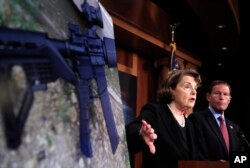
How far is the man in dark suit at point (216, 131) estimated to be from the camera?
94.9 inches

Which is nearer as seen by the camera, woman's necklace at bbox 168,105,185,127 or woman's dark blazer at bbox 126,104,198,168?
woman's dark blazer at bbox 126,104,198,168

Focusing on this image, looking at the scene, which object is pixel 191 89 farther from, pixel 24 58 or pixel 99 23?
pixel 24 58

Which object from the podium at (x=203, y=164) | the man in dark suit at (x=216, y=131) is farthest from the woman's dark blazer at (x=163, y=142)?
the man in dark suit at (x=216, y=131)

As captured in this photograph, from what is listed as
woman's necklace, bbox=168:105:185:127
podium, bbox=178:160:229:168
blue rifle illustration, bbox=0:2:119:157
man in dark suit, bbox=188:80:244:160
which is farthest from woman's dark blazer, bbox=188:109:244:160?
blue rifle illustration, bbox=0:2:119:157

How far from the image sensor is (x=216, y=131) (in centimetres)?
255

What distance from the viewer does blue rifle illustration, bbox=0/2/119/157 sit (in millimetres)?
798

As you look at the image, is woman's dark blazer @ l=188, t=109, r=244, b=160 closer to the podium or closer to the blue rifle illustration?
the podium

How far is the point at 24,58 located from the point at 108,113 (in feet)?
1.49

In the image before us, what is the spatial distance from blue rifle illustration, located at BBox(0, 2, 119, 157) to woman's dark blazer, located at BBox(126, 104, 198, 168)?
58 cm

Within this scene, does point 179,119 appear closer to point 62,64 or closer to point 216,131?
point 216,131

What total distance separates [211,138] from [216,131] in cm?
10

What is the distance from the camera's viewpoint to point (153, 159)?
1.95 metres

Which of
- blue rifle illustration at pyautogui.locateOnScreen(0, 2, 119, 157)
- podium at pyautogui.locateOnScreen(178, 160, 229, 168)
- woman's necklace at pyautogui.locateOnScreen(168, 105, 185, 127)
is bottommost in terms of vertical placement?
podium at pyautogui.locateOnScreen(178, 160, 229, 168)

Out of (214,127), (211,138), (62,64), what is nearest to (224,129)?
(214,127)
